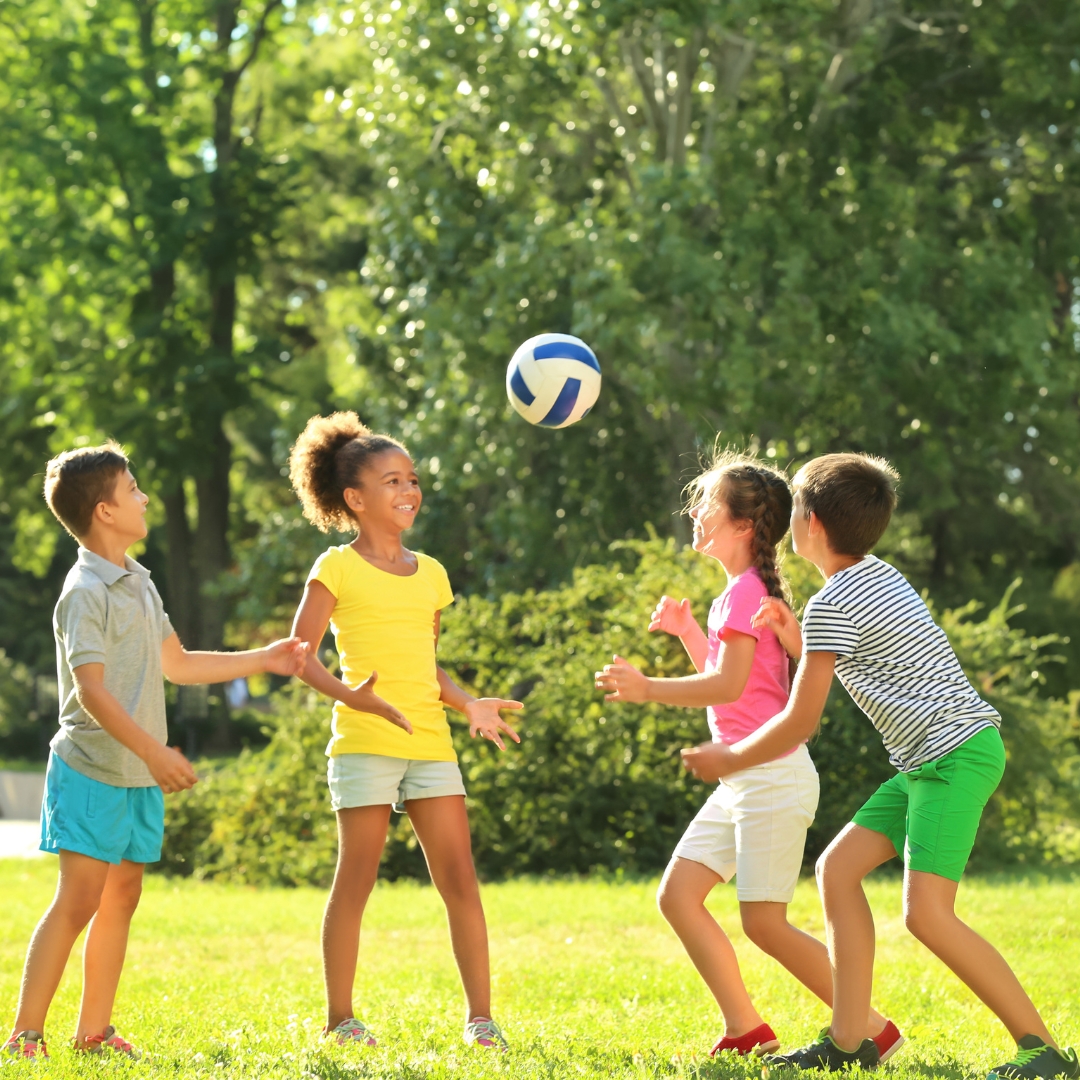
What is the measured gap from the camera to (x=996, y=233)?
17547mm

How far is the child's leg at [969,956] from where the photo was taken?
3871mm

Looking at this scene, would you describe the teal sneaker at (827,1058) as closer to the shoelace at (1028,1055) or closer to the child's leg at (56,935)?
the shoelace at (1028,1055)

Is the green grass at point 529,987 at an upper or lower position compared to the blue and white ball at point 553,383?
lower

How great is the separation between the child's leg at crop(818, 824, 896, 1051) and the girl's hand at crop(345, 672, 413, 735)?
137 centimetres

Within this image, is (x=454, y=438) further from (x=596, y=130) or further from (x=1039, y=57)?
(x=1039, y=57)

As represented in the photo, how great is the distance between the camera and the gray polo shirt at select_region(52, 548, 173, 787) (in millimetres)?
4359

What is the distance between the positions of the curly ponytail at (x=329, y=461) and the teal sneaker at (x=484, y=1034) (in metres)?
1.73

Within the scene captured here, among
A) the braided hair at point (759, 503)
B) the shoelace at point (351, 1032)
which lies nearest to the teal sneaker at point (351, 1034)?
the shoelace at point (351, 1032)

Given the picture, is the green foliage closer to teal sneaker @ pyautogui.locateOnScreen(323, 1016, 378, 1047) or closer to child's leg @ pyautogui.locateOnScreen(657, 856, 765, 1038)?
teal sneaker @ pyautogui.locateOnScreen(323, 1016, 378, 1047)

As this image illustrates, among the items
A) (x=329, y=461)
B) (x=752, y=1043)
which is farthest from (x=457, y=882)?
(x=329, y=461)

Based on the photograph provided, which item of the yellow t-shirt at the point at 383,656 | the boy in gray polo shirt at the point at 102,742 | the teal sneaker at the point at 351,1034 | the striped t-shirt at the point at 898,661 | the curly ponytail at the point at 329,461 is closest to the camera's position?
the striped t-shirt at the point at 898,661

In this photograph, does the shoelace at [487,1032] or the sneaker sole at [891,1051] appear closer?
the sneaker sole at [891,1051]

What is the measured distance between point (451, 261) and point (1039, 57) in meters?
7.20

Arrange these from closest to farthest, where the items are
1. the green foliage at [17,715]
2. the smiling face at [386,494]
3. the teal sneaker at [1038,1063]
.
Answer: the teal sneaker at [1038,1063]
the smiling face at [386,494]
the green foliage at [17,715]
